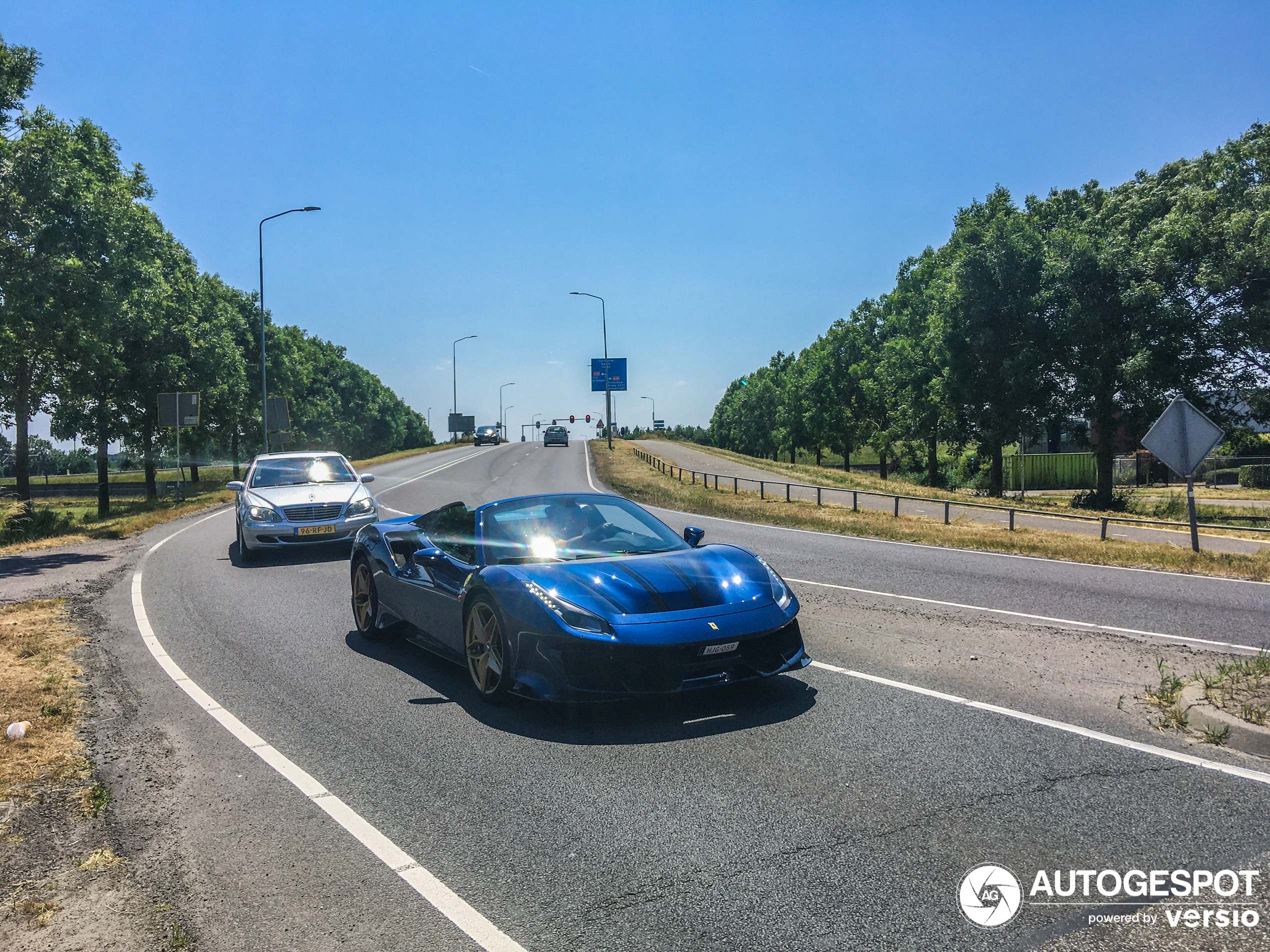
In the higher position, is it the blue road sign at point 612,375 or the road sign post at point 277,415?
the blue road sign at point 612,375

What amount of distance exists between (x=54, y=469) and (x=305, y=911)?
15915cm

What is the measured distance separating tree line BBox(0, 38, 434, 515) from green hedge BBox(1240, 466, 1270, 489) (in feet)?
194

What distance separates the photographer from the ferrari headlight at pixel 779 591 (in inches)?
228

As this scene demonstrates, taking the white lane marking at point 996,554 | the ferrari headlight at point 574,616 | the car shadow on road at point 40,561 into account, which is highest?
the ferrari headlight at point 574,616

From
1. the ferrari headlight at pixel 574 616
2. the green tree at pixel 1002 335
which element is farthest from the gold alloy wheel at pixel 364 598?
the green tree at pixel 1002 335

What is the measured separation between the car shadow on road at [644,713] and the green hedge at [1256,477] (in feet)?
197

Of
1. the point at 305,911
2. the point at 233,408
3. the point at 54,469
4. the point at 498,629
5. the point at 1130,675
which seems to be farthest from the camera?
the point at 54,469

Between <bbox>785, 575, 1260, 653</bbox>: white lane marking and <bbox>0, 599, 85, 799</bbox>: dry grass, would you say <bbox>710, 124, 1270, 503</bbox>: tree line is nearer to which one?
<bbox>785, 575, 1260, 653</bbox>: white lane marking

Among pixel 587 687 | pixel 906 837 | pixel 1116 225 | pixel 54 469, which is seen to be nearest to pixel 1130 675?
pixel 906 837

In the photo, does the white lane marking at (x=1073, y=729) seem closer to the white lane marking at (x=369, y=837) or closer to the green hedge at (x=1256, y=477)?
the white lane marking at (x=369, y=837)

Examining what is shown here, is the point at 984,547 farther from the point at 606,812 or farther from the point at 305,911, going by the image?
the point at 305,911

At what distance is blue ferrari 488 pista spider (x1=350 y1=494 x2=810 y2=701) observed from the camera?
520cm

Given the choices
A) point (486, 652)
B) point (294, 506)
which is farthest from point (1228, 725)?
point (294, 506)

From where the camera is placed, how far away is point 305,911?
3.25 metres
